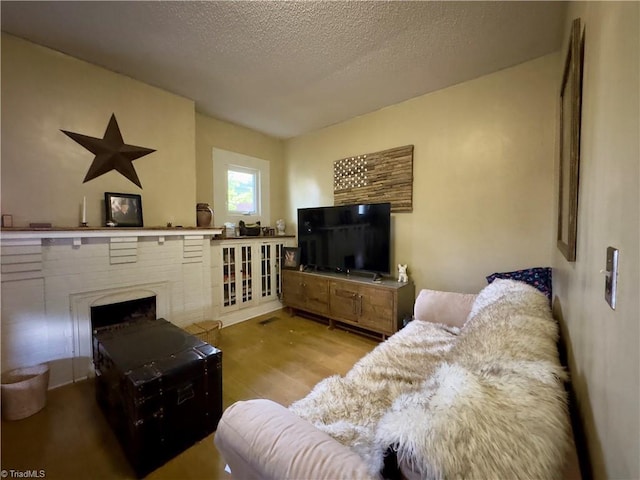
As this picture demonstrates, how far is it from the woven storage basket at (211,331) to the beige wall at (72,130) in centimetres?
115

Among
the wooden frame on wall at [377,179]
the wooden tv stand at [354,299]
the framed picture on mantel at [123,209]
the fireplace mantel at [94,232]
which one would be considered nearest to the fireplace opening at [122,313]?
the fireplace mantel at [94,232]

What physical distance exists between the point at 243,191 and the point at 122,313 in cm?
207

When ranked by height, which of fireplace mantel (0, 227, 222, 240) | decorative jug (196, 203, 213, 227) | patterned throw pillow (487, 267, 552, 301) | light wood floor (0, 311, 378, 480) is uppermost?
decorative jug (196, 203, 213, 227)

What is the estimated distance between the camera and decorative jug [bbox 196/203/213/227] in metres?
2.98

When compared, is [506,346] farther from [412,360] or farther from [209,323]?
[209,323]

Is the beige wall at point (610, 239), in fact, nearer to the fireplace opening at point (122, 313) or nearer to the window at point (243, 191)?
the fireplace opening at point (122, 313)

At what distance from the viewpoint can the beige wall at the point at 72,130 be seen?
74.9 inches

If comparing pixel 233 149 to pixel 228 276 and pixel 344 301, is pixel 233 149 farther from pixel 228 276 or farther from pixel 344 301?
pixel 344 301

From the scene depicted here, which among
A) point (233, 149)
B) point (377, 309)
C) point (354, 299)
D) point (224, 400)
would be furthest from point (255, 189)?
point (224, 400)

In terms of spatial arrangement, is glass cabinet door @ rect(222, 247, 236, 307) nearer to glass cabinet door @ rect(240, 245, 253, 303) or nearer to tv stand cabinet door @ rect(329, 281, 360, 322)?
glass cabinet door @ rect(240, 245, 253, 303)

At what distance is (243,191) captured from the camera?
12.3 ft

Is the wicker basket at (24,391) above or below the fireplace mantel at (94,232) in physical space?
below

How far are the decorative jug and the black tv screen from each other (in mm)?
1206

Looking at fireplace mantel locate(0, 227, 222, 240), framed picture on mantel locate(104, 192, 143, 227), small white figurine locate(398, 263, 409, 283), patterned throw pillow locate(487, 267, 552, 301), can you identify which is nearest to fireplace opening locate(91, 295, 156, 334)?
fireplace mantel locate(0, 227, 222, 240)
